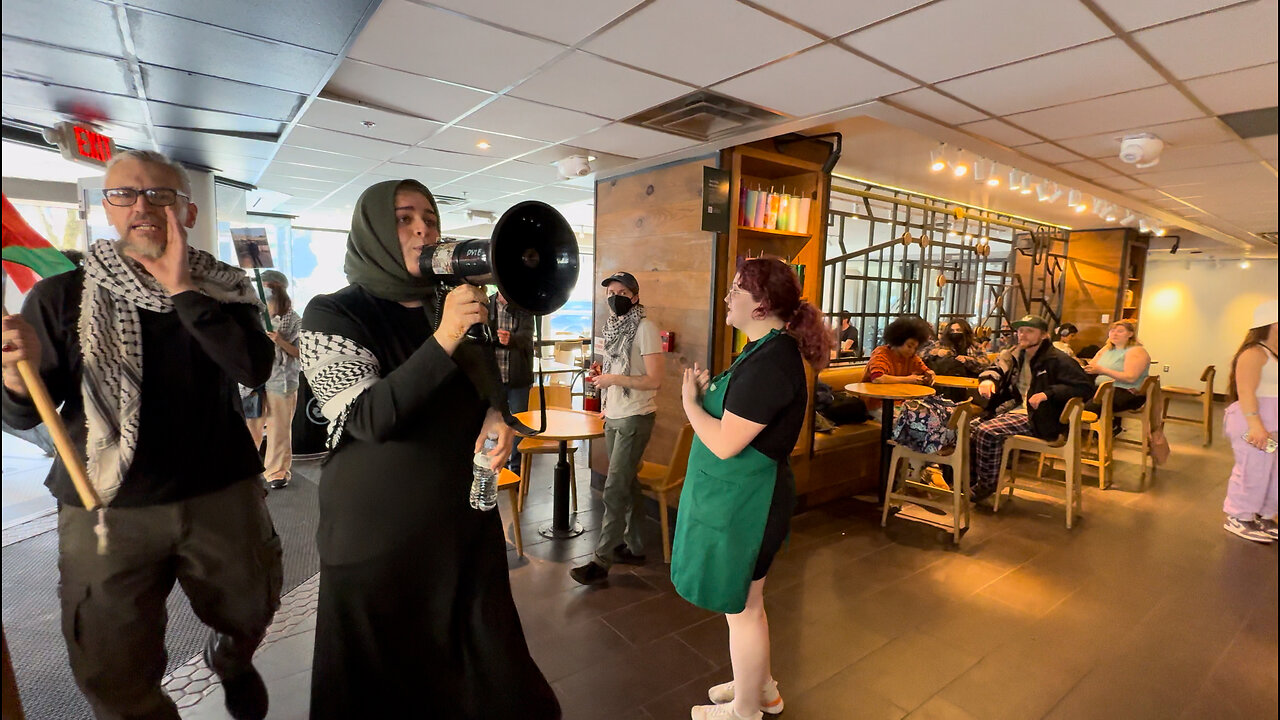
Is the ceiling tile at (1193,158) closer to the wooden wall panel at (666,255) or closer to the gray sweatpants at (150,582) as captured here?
the wooden wall panel at (666,255)

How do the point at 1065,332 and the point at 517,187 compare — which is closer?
the point at 517,187

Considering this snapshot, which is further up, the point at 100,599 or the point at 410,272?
the point at 410,272

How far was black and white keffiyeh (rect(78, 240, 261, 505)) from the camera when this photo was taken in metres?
0.93

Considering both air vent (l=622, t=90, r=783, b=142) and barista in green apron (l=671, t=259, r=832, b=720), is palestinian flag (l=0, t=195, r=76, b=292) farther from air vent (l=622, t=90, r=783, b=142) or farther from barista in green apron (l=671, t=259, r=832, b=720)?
air vent (l=622, t=90, r=783, b=142)

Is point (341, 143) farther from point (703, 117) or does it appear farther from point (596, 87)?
point (703, 117)

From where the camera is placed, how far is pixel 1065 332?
6926 mm

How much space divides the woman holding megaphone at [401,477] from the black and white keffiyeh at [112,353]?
251mm

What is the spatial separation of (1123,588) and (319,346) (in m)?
3.86

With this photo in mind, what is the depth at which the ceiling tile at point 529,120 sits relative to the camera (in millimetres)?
2924

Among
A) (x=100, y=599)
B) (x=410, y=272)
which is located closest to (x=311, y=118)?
(x=410, y=272)

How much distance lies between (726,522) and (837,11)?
65.0 inches

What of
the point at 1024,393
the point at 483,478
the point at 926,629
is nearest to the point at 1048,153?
the point at 1024,393

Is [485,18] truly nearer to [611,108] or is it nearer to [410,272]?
[611,108]

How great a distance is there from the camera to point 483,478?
132 centimetres
